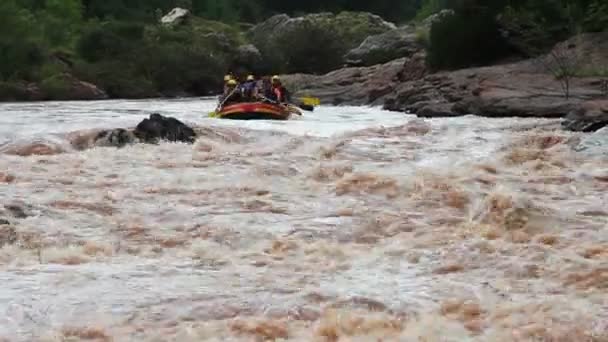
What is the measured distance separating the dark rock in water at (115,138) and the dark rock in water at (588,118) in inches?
278

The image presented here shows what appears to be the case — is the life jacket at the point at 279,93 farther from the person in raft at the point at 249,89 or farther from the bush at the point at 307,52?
the bush at the point at 307,52

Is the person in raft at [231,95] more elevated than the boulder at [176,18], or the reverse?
the boulder at [176,18]

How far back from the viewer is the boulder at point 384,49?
39438 millimetres

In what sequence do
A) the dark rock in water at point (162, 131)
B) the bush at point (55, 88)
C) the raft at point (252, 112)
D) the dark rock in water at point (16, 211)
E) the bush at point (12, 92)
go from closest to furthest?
the dark rock in water at point (16, 211), the dark rock in water at point (162, 131), the raft at point (252, 112), the bush at point (12, 92), the bush at point (55, 88)

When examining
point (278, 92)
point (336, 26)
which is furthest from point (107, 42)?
point (278, 92)

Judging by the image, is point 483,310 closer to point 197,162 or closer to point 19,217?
point 19,217

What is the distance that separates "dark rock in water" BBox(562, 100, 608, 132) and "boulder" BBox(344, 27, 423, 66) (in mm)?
22915

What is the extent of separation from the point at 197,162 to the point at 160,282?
6.08 meters

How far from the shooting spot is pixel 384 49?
133 ft

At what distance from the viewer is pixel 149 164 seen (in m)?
12.8

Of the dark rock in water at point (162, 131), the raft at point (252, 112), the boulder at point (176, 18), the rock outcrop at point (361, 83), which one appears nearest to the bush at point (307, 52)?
the boulder at point (176, 18)

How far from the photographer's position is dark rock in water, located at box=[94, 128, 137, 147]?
14.8 metres

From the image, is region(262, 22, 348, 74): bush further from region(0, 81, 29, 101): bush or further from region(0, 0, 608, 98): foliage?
region(0, 81, 29, 101): bush

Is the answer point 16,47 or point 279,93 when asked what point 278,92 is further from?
point 16,47
